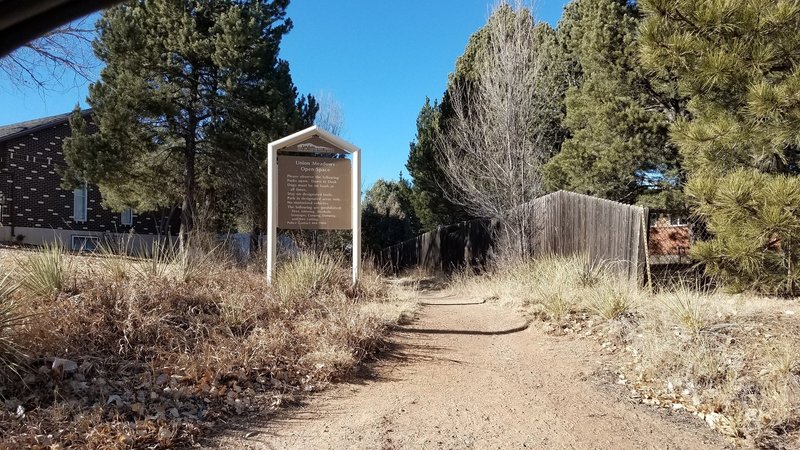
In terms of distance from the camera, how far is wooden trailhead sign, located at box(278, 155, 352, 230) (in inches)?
368

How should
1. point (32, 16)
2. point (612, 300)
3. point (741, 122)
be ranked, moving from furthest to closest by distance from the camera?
point (612, 300) < point (741, 122) < point (32, 16)

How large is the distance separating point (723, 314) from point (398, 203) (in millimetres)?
25297

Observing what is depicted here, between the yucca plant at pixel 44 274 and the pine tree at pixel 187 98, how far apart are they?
930 centimetres

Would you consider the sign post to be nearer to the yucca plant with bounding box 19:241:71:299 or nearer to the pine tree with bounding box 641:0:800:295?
the yucca plant with bounding box 19:241:71:299

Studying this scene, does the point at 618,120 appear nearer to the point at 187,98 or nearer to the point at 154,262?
the point at 154,262

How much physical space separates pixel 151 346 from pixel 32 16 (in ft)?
14.3

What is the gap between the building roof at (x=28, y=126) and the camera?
22.0 meters

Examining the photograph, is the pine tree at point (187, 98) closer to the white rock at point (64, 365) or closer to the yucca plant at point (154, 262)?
the yucca plant at point (154, 262)

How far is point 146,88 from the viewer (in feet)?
50.2

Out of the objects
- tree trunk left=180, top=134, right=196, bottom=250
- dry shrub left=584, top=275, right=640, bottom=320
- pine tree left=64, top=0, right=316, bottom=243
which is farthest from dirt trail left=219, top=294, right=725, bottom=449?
tree trunk left=180, top=134, right=196, bottom=250

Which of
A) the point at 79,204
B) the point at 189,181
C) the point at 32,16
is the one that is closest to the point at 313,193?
the point at 32,16

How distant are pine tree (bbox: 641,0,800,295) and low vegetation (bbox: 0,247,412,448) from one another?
4617mm

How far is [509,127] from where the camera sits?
13125 millimetres

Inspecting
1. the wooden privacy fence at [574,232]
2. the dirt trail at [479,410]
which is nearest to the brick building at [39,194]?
the wooden privacy fence at [574,232]
